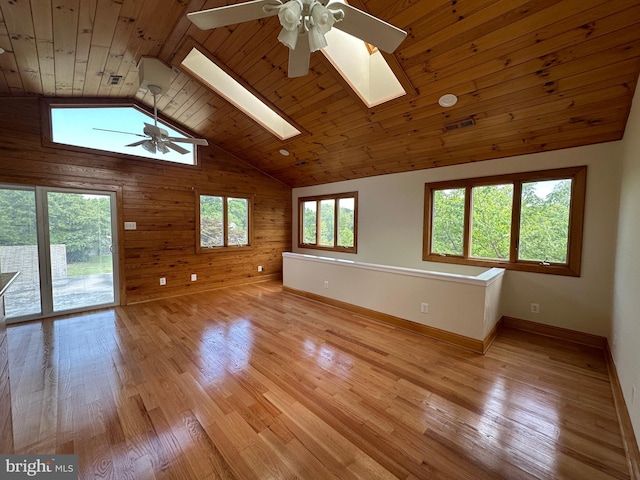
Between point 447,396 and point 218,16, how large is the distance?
303cm

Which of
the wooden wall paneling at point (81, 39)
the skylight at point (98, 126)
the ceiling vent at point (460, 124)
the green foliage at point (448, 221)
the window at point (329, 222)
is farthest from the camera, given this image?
the window at point (329, 222)

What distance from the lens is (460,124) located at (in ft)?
10.2

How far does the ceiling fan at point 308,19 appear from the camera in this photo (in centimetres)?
135

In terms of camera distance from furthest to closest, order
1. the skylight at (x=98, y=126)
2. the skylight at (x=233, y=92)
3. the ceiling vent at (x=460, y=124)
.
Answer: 1. the skylight at (x=98, y=126)
2. the skylight at (x=233, y=92)
3. the ceiling vent at (x=460, y=124)

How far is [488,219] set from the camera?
12.3 feet

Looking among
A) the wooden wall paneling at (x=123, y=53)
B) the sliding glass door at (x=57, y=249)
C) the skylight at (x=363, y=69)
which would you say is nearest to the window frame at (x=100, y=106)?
the wooden wall paneling at (x=123, y=53)

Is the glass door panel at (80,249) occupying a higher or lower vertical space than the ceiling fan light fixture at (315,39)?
lower

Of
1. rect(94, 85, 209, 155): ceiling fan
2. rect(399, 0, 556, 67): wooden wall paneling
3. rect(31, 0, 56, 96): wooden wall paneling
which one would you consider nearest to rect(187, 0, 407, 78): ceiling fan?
rect(399, 0, 556, 67): wooden wall paneling

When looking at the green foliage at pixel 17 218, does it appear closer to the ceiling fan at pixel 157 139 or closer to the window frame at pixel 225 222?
the ceiling fan at pixel 157 139

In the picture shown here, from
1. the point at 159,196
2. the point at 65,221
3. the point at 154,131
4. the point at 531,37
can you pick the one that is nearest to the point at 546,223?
the point at 531,37

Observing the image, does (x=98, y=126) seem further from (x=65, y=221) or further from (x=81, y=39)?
(x=81, y=39)

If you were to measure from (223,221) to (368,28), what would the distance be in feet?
15.8

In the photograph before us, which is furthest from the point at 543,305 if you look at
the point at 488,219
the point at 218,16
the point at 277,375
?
the point at 218,16

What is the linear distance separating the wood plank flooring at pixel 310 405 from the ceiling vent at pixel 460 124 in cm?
263
